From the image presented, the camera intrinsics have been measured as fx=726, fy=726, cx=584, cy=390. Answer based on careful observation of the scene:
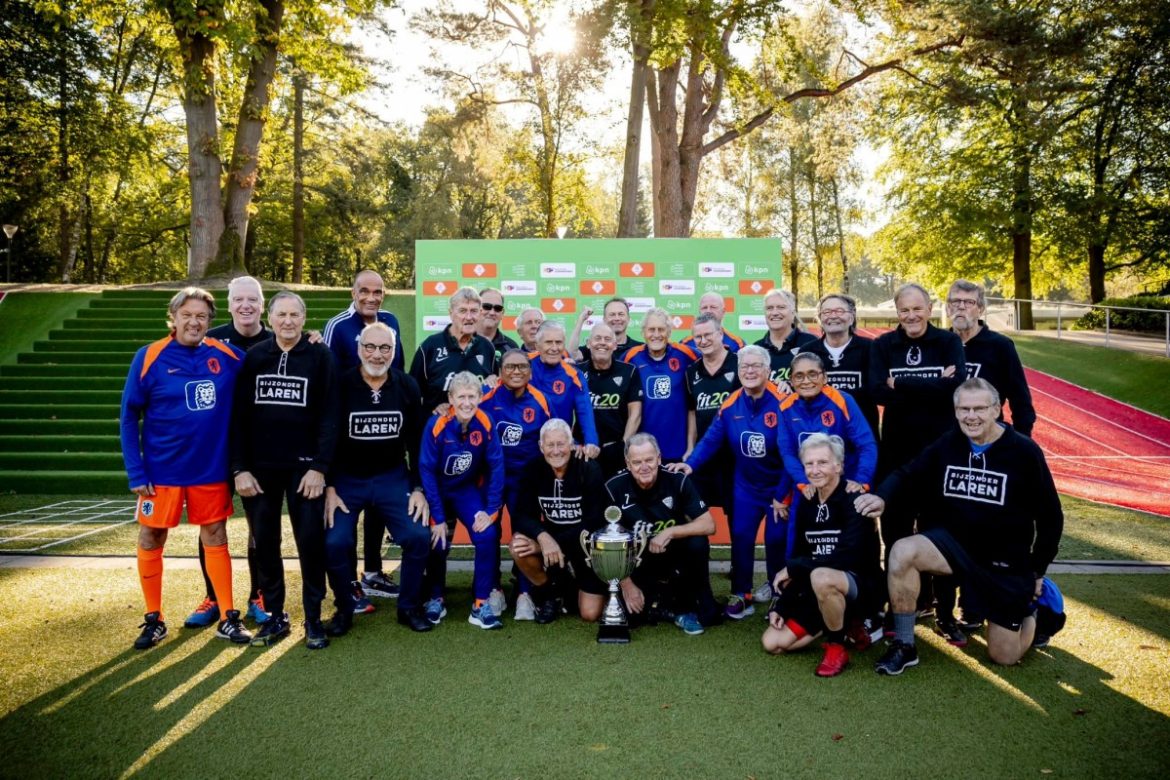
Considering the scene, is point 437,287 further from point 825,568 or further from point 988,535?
point 988,535

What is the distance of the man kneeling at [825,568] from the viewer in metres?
3.67

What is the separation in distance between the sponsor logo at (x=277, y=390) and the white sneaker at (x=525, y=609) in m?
1.79

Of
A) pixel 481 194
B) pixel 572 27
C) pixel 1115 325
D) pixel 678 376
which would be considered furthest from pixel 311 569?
pixel 481 194

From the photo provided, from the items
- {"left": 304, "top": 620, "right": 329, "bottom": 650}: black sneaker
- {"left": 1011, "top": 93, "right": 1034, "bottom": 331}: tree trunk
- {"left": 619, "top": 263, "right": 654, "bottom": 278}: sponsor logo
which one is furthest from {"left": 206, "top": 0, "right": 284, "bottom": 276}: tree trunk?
{"left": 1011, "top": 93, "right": 1034, "bottom": 331}: tree trunk

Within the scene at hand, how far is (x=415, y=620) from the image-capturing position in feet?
14.0

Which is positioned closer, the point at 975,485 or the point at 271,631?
the point at 975,485

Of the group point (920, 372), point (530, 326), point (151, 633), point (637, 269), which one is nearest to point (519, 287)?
point (637, 269)

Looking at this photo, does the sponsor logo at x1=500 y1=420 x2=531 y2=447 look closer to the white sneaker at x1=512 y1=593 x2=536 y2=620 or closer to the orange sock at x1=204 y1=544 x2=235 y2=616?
the white sneaker at x1=512 y1=593 x2=536 y2=620

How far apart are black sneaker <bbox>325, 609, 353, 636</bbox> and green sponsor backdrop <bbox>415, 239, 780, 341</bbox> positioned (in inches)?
227

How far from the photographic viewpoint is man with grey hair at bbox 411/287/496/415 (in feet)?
16.2

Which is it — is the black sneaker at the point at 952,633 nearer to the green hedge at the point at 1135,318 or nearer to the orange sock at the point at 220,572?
the orange sock at the point at 220,572

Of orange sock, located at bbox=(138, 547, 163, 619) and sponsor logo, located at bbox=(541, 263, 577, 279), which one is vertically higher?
sponsor logo, located at bbox=(541, 263, 577, 279)

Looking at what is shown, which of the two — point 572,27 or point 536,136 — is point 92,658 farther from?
point 536,136

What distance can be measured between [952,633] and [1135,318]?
18601mm
